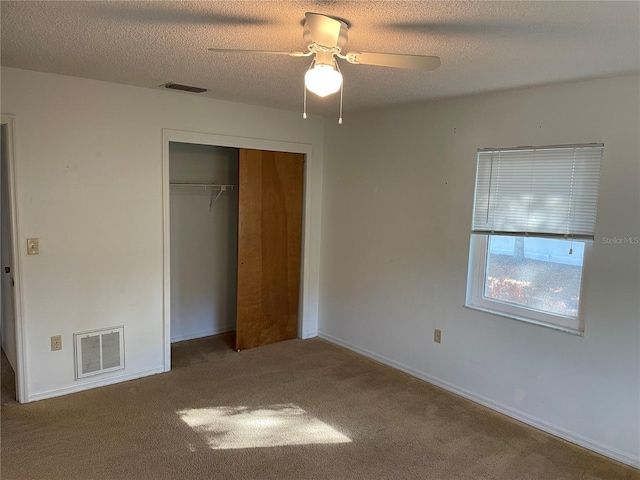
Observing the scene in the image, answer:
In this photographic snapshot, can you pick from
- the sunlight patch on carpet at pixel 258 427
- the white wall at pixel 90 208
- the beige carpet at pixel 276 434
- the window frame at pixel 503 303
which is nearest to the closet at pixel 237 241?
the white wall at pixel 90 208

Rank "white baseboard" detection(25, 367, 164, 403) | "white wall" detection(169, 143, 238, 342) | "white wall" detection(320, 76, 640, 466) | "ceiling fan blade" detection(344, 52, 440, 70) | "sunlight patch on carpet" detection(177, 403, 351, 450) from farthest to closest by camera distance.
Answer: "white wall" detection(169, 143, 238, 342) → "white baseboard" detection(25, 367, 164, 403) → "sunlight patch on carpet" detection(177, 403, 351, 450) → "white wall" detection(320, 76, 640, 466) → "ceiling fan blade" detection(344, 52, 440, 70)

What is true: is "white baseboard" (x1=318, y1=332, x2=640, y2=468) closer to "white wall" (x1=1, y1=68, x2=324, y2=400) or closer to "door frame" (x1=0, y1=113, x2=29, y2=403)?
"white wall" (x1=1, y1=68, x2=324, y2=400)

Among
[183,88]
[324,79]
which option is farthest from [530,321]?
[183,88]

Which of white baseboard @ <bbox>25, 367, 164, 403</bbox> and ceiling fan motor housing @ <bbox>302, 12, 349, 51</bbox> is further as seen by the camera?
white baseboard @ <bbox>25, 367, 164, 403</bbox>

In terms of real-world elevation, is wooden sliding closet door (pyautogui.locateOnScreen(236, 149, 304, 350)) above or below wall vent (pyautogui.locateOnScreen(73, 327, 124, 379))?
above

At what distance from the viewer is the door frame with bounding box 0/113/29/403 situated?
2979 mm

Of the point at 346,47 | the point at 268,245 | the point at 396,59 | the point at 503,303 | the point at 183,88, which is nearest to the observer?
the point at 396,59

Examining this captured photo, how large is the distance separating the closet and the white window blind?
6.37 ft

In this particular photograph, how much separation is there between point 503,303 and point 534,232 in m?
0.58

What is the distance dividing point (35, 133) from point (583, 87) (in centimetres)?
360

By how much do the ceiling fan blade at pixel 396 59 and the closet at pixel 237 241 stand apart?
2395 mm

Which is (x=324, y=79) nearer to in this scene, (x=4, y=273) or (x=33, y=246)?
(x=33, y=246)

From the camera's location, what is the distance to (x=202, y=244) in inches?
185

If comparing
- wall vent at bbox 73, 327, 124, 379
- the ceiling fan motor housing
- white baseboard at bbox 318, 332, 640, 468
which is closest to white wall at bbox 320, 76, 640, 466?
white baseboard at bbox 318, 332, 640, 468
